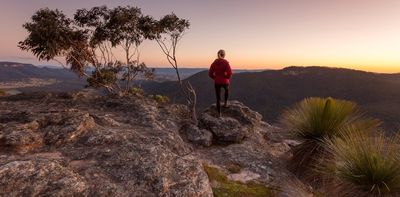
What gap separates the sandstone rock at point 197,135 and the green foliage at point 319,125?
2.51m

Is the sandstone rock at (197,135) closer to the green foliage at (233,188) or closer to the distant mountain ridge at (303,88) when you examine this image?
the green foliage at (233,188)

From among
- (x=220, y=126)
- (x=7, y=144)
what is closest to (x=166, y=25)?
(x=220, y=126)

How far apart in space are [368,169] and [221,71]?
585cm

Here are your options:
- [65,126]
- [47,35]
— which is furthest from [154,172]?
[47,35]

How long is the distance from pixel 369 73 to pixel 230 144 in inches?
6445

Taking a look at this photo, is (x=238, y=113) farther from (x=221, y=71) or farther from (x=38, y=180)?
(x=38, y=180)

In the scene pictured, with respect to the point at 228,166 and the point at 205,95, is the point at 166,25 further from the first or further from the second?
the point at 205,95

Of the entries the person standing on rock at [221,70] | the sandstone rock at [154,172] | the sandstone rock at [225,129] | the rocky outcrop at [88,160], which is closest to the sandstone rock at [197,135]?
the sandstone rock at [225,129]

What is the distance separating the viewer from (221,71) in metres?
10.6

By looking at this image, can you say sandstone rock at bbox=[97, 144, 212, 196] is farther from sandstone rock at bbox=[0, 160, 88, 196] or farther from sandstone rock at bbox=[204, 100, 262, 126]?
sandstone rock at bbox=[204, 100, 262, 126]

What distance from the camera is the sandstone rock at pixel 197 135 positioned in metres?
9.84

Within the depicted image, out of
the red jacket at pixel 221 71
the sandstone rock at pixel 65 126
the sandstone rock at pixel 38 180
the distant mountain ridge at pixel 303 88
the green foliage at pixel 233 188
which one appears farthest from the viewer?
the distant mountain ridge at pixel 303 88

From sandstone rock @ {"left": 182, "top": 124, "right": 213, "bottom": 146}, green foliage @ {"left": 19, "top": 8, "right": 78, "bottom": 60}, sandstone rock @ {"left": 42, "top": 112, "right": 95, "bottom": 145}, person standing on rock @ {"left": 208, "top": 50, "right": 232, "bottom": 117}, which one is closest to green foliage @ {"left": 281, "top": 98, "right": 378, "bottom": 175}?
sandstone rock @ {"left": 182, "top": 124, "right": 213, "bottom": 146}

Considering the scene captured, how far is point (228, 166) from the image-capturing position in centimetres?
831
